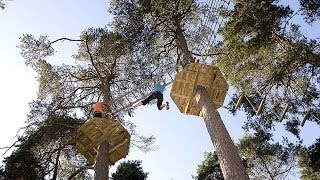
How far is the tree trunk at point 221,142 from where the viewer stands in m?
8.16

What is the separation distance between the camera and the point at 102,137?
11.4 m

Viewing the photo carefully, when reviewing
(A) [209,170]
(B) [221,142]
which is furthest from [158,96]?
(A) [209,170]

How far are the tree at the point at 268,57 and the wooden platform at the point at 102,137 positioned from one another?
444 cm

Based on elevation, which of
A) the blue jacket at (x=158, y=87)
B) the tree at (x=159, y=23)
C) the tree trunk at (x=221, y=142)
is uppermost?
the tree at (x=159, y=23)

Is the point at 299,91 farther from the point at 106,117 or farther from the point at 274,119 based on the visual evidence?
the point at 106,117

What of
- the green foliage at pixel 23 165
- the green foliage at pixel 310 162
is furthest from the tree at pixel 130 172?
the green foliage at pixel 310 162

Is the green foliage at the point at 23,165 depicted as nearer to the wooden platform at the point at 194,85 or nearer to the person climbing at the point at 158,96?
the person climbing at the point at 158,96

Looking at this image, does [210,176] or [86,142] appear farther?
[210,176]

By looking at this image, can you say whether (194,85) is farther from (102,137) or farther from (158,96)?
(102,137)

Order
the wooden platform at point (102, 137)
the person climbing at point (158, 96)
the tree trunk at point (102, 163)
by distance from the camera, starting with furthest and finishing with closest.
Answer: the person climbing at point (158, 96) → the wooden platform at point (102, 137) → the tree trunk at point (102, 163)

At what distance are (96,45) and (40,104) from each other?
2.96 m

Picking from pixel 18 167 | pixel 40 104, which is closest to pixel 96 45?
pixel 40 104

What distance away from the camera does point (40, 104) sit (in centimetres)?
1417

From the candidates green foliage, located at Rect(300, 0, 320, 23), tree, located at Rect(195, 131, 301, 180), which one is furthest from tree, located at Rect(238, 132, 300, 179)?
green foliage, located at Rect(300, 0, 320, 23)
